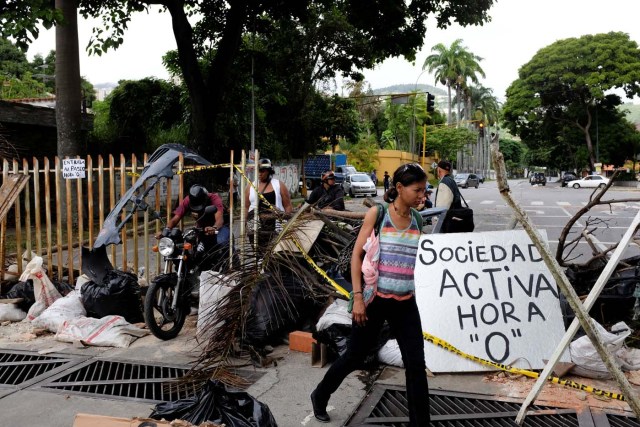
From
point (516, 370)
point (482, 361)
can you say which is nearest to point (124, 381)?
point (482, 361)

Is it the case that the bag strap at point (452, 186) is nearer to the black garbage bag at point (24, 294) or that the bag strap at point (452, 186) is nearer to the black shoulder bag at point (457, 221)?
the black shoulder bag at point (457, 221)

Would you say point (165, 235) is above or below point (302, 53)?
below

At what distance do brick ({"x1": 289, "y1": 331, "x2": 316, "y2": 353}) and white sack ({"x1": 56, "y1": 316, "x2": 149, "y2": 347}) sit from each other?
1.69 metres

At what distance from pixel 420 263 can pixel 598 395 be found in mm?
1713

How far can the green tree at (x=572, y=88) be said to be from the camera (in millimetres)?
49094

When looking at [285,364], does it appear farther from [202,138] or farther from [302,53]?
[302,53]

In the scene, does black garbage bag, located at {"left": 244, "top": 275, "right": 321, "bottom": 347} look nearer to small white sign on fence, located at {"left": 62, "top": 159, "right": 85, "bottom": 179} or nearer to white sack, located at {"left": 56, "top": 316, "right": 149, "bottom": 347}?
white sack, located at {"left": 56, "top": 316, "right": 149, "bottom": 347}

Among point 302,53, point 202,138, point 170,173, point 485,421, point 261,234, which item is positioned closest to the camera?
point 485,421

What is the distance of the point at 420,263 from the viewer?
5.02 metres

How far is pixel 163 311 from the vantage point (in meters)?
5.70

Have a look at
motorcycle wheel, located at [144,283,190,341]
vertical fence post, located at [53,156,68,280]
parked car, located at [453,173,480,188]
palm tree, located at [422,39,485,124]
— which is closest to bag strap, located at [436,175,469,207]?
motorcycle wheel, located at [144,283,190,341]

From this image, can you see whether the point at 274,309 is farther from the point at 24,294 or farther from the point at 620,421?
the point at 24,294

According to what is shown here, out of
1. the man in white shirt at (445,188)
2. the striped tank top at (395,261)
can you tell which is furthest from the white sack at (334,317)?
the man in white shirt at (445,188)

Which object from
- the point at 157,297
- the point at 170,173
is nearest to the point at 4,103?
the point at 170,173
